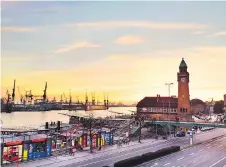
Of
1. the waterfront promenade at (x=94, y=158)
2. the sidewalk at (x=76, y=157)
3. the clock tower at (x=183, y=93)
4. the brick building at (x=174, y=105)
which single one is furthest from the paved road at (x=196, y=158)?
the brick building at (x=174, y=105)

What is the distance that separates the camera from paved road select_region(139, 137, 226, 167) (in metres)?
53.2

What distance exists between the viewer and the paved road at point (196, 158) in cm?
5319

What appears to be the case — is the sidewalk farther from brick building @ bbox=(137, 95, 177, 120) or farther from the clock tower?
brick building @ bbox=(137, 95, 177, 120)

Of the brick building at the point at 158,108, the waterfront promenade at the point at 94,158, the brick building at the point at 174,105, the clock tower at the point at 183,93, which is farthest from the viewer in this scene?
the brick building at the point at 158,108

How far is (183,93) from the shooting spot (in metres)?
128

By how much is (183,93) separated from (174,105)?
21.9 feet

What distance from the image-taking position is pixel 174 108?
430ft

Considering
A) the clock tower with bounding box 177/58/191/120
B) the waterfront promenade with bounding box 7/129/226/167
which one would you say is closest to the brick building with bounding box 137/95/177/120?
the clock tower with bounding box 177/58/191/120

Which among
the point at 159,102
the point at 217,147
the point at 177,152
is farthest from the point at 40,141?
the point at 159,102

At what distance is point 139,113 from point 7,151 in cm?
9086

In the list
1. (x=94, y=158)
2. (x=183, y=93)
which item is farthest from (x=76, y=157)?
(x=183, y=93)

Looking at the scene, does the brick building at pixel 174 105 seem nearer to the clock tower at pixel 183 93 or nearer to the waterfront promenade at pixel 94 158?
the clock tower at pixel 183 93

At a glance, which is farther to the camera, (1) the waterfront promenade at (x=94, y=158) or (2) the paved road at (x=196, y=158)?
(2) the paved road at (x=196, y=158)

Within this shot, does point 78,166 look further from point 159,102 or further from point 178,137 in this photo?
point 159,102
